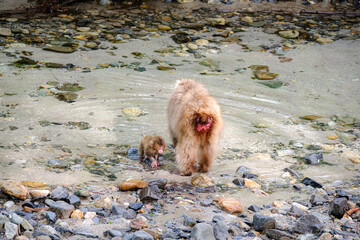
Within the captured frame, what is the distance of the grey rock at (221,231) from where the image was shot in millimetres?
4160

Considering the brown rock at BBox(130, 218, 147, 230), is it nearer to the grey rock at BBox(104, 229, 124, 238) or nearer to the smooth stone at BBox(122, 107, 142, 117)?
the grey rock at BBox(104, 229, 124, 238)

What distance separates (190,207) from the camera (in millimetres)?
4930

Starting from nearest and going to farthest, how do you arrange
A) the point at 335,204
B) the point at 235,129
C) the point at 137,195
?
the point at 335,204, the point at 137,195, the point at 235,129

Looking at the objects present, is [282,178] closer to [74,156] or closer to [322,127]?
[322,127]

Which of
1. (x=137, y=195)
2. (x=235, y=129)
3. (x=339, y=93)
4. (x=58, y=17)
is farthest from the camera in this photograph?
(x=58, y=17)

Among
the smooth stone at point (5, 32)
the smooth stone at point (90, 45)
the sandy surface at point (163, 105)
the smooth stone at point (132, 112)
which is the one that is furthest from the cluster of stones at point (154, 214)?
the smooth stone at point (5, 32)

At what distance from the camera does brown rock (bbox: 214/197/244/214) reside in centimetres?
483

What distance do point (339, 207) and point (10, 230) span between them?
10.6 ft

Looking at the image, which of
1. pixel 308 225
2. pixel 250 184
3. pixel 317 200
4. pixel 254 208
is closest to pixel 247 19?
pixel 250 184

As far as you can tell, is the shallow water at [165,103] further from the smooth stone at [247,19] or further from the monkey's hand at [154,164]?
the smooth stone at [247,19]

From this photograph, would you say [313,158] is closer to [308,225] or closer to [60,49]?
[308,225]

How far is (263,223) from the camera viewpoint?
4398mm

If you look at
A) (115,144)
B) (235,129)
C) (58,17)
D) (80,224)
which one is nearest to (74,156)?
(115,144)

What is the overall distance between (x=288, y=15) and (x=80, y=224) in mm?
11448
